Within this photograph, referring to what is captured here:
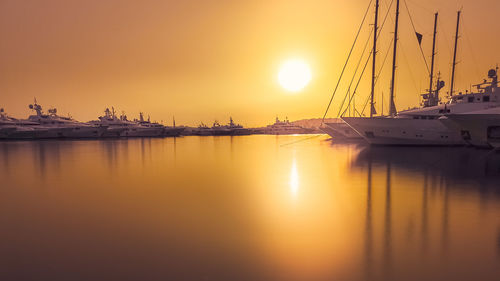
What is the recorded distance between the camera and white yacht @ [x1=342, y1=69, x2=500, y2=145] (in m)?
22.6

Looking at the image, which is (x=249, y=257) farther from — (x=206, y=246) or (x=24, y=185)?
(x=24, y=185)

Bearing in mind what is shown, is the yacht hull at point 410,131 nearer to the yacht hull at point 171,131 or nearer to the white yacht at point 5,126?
the yacht hull at point 171,131

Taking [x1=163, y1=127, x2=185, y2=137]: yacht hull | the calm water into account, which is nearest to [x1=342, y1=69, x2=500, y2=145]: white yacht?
the calm water

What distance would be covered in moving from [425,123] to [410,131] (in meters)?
1.35

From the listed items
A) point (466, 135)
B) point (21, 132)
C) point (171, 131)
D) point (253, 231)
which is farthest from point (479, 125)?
point (21, 132)

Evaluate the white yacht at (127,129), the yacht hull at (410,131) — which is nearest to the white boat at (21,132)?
the white yacht at (127,129)

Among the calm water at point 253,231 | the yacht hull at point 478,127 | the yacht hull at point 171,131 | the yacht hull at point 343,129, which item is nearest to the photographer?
the calm water at point 253,231

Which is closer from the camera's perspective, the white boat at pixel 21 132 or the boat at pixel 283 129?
the white boat at pixel 21 132

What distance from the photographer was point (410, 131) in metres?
24.3

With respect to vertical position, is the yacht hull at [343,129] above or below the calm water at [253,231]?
above

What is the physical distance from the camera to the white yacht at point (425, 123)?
2262 centimetres

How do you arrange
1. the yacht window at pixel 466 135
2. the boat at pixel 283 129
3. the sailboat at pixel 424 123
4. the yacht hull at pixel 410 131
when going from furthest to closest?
the boat at pixel 283 129
the yacht hull at pixel 410 131
the sailboat at pixel 424 123
the yacht window at pixel 466 135

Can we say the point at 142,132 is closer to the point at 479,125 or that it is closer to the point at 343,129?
the point at 343,129

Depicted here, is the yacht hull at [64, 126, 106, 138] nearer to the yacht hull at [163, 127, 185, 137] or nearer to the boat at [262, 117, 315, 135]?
the yacht hull at [163, 127, 185, 137]
